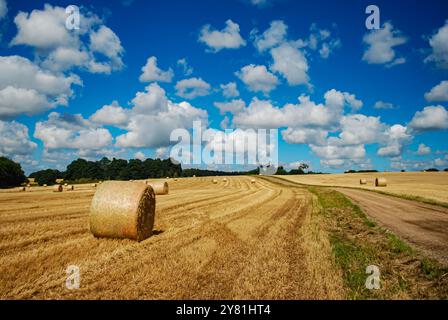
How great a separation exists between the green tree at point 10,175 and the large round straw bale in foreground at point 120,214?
2813 inches

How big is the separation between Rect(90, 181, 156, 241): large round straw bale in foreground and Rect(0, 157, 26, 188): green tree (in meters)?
71.5

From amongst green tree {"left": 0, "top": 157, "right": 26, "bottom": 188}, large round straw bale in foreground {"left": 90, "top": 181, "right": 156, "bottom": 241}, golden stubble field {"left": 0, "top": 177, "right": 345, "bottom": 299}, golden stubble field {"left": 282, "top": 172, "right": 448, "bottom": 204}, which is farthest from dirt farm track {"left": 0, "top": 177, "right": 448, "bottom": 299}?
green tree {"left": 0, "top": 157, "right": 26, "bottom": 188}

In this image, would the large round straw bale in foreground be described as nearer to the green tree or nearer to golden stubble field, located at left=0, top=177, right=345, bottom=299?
golden stubble field, located at left=0, top=177, right=345, bottom=299

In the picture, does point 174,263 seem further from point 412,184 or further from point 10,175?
point 10,175

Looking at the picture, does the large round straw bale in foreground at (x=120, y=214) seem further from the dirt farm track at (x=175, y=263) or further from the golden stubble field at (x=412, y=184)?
the golden stubble field at (x=412, y=184)

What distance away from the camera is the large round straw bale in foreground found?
33.2 ft

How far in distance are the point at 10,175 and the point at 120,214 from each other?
76947mm

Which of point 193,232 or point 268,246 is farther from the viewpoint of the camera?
point 193,232

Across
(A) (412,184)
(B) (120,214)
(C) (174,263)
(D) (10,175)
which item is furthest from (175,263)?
(D) (10,175)

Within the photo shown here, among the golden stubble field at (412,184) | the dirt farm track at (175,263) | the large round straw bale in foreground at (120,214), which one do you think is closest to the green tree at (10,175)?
the golden stubble field at (412,184)

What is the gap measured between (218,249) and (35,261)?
4.28 meters
